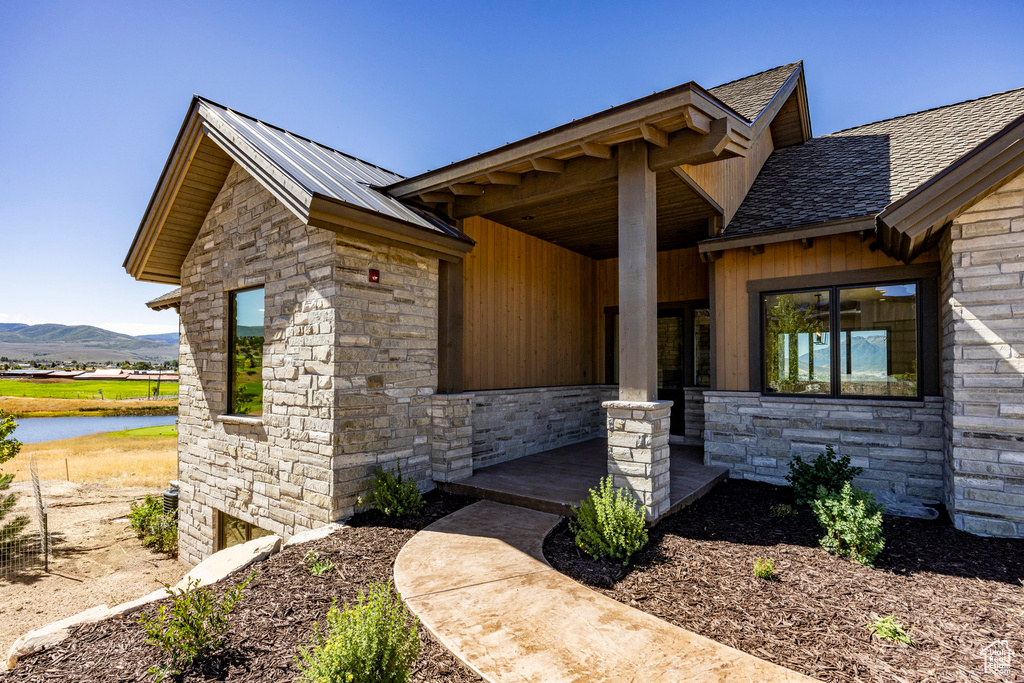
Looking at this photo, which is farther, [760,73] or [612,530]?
[760,73]

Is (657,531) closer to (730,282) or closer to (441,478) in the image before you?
(441,478)

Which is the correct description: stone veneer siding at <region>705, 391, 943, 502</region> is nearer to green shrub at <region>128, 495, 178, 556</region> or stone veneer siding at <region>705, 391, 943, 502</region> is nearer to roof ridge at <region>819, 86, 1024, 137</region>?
roof ridge at <region>819, 86, 1024, 137</region>

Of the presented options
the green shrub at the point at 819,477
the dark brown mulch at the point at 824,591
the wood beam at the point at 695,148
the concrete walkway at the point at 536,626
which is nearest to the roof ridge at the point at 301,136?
the wood beam at the point at 695,148

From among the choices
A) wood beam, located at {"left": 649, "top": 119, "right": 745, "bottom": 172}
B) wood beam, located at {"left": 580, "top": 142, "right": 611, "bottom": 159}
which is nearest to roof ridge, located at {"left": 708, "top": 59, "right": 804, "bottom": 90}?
wood beam, located at {"left": 649, "top": 119, "right": 745, "bottom": 172}

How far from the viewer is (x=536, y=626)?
2.89 meters

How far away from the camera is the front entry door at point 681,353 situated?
869 cm

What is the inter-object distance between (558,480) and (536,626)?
2953 mm

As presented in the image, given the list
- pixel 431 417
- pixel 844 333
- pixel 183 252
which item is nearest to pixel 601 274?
pixel 844 333

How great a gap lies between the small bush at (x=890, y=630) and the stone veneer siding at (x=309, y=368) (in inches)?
173

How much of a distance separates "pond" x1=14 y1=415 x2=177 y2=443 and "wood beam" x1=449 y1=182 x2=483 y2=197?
28374mm

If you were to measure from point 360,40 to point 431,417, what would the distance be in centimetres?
727

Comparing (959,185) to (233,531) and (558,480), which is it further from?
(233,531)

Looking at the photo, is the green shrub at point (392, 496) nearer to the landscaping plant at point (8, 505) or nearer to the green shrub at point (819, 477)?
the green shrub at point (819, 477)

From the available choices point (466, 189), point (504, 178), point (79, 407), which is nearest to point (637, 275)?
point (504, 178)
